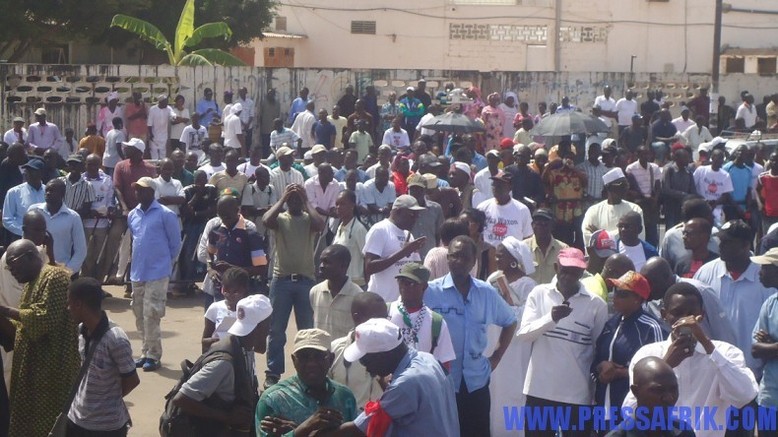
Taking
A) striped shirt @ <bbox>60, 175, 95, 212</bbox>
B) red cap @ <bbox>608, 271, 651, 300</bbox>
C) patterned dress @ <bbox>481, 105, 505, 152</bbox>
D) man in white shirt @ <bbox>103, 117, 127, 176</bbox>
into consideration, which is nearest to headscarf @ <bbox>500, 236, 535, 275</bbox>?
red cap @ <bbox>608, 271, 651, 300</bbox>

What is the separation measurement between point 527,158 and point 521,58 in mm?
24357

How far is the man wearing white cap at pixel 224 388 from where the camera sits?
5.91 metres

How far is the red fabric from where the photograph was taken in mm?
5242

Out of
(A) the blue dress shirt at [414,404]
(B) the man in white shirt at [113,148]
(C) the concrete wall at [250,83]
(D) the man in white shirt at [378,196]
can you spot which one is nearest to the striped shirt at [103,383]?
(A) the blue dress shirt at [414,404]

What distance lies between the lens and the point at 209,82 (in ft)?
79.0

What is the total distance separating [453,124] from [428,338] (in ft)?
36.6

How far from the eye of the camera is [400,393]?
5.21m

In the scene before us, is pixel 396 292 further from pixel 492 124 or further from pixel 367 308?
pixel 492 124

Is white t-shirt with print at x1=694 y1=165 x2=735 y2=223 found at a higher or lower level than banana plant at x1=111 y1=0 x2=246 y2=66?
lower

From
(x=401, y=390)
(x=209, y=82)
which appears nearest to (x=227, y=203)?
(x=401, y=390)

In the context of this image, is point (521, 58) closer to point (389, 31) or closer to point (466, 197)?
point (389, 31)

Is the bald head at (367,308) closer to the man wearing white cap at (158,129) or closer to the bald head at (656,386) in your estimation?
the bald head at (656,386)

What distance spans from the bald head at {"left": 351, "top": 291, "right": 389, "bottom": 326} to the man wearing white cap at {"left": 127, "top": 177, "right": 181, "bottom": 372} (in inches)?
168

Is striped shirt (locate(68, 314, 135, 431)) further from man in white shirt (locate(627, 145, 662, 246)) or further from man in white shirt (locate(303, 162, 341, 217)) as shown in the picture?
man in white shirt (locate(627, 145, 662, 246))
